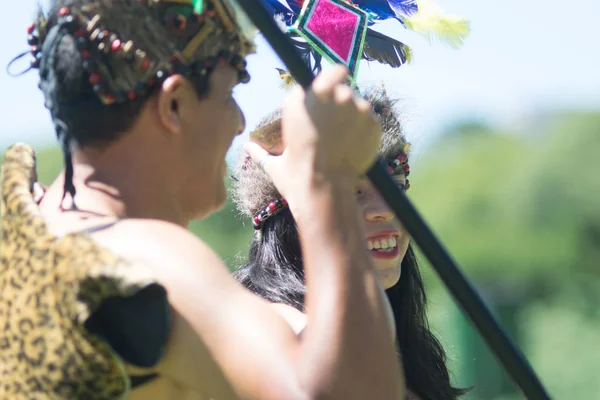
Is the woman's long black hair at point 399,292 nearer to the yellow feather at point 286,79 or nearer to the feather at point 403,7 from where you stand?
the yellow feather at point 286,79

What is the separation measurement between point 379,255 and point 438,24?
0.75 metres

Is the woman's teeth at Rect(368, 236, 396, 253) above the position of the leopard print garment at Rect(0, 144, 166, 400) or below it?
below

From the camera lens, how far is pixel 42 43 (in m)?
2.22

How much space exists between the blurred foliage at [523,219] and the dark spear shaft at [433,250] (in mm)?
12761

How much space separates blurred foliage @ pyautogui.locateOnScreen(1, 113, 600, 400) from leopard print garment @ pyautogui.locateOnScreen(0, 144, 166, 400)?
13208 millimetres

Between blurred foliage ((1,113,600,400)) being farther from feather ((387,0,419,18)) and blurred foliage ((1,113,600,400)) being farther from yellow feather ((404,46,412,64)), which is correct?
feather ((387,0,419,18))

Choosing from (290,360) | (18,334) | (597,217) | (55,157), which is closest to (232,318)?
(290,360)

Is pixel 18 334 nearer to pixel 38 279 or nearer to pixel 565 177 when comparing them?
pixel 38 279

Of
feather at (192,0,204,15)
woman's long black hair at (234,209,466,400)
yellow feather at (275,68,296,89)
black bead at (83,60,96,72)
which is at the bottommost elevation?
woman's long black hair at (234,209,466,400)

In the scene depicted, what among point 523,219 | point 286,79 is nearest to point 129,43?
point 286,79

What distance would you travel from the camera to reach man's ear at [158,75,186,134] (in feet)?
6.98

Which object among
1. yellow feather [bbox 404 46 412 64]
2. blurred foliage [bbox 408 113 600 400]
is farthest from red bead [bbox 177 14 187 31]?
blurred foliage [bbox 408 113 600 400]

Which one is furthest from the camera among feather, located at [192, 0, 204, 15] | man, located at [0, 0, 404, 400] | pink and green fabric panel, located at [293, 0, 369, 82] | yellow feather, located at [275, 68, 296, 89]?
yellow feather, located at [275, 68, 296, 89]

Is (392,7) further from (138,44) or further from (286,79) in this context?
(138,44)
